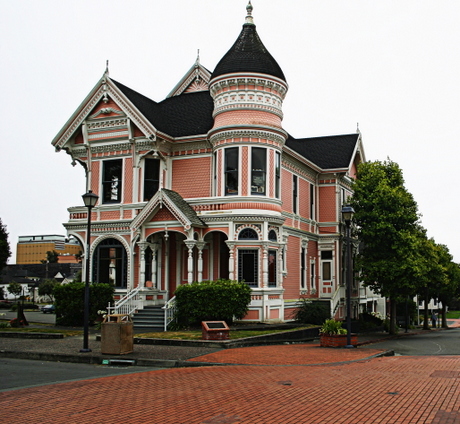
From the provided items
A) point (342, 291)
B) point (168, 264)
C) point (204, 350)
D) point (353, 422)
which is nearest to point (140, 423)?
point (353, 422)

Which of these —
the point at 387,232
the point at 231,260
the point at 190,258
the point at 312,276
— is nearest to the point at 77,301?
the point at 190,258

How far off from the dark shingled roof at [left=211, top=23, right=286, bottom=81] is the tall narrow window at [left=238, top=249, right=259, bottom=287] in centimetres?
840

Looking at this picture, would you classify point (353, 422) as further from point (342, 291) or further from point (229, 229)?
point (342, 291)

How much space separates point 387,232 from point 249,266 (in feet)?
35.1

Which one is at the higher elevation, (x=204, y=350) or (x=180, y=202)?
(x=180, y=202)

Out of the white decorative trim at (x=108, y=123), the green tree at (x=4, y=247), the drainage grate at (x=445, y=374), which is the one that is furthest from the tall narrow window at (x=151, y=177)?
the green tree at (x=4, y=247)

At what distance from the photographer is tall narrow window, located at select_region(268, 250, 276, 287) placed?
2628 cm

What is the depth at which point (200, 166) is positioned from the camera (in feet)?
93.5

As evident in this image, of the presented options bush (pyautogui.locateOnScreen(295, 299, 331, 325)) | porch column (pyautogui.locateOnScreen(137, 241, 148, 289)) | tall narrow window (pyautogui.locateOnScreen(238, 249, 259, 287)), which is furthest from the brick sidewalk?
bush (pyautogui.locateOnScreen(295, 299, 331, 325))

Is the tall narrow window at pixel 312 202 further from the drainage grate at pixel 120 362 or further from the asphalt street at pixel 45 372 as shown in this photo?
A: the asphalt street at pixel 45 372

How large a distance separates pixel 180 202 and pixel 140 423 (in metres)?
18.6

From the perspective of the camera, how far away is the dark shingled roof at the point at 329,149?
35.6 m

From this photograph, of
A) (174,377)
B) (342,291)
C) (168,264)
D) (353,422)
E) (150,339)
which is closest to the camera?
(353,422)

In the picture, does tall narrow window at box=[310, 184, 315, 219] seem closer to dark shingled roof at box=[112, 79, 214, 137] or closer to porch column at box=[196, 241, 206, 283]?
dark shingled roof at box=[112, 79, 214, 137]
